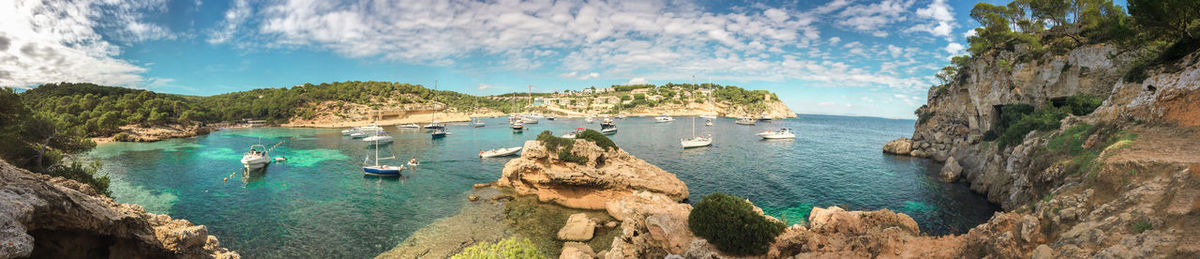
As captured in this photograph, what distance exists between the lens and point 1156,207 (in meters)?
7.85

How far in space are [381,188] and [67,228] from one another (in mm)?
21427

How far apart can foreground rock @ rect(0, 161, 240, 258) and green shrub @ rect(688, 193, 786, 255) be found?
12.5m

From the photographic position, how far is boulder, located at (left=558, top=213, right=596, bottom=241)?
55.7 ft

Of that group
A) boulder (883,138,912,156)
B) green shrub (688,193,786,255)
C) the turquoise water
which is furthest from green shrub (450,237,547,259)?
boulder (883,138,912,156)

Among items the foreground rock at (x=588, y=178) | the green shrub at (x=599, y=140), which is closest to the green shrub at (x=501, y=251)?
the foreground rock at (x=588, y=178)

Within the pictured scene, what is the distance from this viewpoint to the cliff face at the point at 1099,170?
733 centimetres

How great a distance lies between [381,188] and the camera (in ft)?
87.6

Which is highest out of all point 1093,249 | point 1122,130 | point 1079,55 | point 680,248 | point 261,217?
point 1079,55

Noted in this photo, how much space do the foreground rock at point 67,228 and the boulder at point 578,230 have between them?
11.5m

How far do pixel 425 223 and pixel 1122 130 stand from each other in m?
29.2

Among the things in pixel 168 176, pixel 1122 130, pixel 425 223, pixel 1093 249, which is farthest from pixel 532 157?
pixel 168 176

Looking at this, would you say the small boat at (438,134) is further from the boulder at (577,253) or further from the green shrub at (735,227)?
the green shrub at (735,227)

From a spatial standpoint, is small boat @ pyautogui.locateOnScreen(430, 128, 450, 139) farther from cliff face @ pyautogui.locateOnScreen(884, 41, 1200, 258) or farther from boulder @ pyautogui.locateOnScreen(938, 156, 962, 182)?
cliff face @ pyautogui.locateOnScreen(884, 41, 1200, 258)

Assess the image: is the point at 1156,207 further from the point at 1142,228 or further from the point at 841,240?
the point at 841,240
